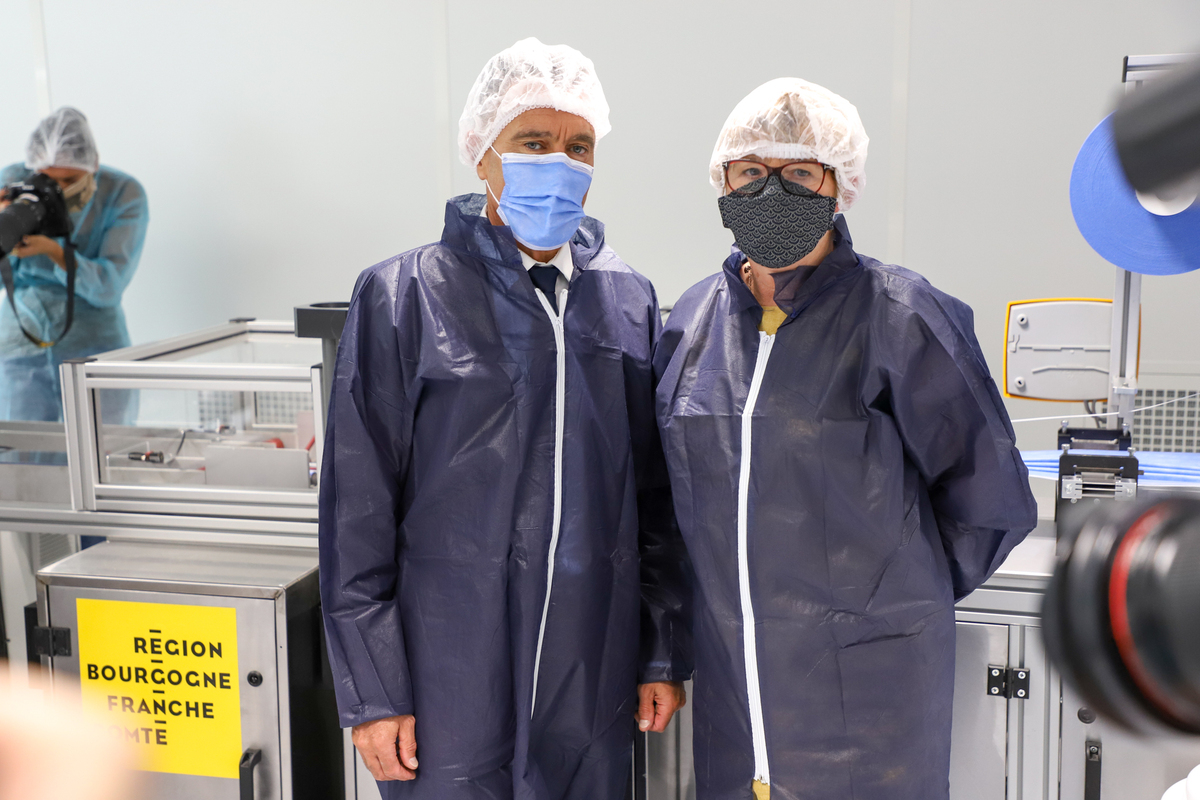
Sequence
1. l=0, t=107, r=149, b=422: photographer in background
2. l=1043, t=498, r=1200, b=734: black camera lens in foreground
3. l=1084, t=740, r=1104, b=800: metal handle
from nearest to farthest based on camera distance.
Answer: l=1043, t=498, r=1200, b=734: black camera lens in foreground < l=1084, t=740, r=1104, b=800: metal handle < l=0, t=107, r=149, b=422: photographer in background

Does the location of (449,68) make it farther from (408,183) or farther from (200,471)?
(200,471)

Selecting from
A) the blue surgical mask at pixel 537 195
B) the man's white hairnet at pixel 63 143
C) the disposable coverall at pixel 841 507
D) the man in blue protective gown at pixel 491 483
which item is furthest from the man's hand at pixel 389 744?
the man's white hairnet at pixel 63 143

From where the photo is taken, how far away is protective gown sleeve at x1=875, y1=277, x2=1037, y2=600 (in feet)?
3.87

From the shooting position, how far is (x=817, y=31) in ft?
10.0

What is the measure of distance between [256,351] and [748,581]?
244cm

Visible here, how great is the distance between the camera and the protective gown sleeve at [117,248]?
287 centimetres

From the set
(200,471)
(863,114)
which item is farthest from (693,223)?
(200,471)

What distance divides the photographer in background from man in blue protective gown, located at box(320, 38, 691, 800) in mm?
1873

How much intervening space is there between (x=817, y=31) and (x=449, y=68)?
1233mm

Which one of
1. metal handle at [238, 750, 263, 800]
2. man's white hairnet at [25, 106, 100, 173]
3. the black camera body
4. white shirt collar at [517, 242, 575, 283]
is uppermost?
man's white hairnet at [25, 106, 100, 173]

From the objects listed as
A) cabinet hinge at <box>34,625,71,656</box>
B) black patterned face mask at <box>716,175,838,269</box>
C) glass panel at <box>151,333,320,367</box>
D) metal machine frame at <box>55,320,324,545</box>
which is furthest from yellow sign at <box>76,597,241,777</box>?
black patterned face mask at <box>716,175,838,269</box>

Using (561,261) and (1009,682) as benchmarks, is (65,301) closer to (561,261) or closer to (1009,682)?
(561,261)

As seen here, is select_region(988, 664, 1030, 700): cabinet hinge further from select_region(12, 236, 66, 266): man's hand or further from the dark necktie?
select_region(12, 236, 66, 266): man's hand

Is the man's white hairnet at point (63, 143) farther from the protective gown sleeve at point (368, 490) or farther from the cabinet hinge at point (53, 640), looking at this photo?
the protective gown sleeve at point (368, 490)
